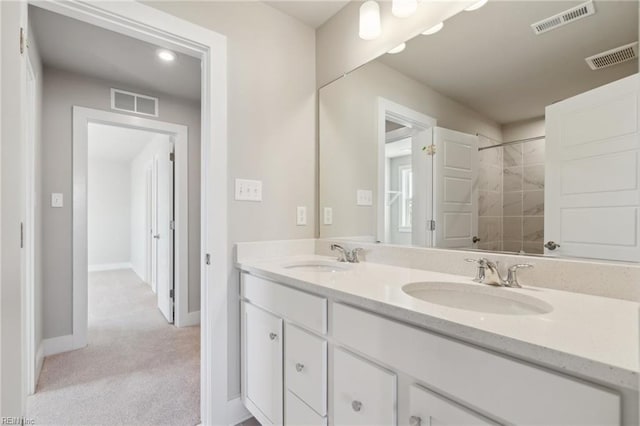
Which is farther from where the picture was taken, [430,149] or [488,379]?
[430,149]

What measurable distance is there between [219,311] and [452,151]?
1.40m

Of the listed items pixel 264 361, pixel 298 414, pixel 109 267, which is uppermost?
pixel 264 361

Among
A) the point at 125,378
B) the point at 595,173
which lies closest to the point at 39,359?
the point at 125,378

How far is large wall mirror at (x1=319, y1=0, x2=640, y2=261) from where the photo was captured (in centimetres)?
90

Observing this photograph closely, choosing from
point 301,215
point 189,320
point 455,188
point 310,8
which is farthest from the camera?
point 189,320

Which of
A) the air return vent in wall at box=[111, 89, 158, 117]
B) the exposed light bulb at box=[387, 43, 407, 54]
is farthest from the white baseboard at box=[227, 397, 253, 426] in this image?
the air return vent in wall at box=[111, 89, 158, 117]

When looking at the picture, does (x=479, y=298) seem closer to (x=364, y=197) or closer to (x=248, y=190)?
(x=364, y=197)

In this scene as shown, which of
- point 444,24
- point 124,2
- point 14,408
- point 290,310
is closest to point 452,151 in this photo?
point 444,24

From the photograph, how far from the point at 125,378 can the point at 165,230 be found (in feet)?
5.42

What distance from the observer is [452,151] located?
1.35m

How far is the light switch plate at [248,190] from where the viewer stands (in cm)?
162

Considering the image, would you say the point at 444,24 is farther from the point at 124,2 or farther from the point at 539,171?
the point at 124,2

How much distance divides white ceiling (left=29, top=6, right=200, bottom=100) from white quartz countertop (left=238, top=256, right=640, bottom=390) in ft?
7.25

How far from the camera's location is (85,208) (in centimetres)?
261
